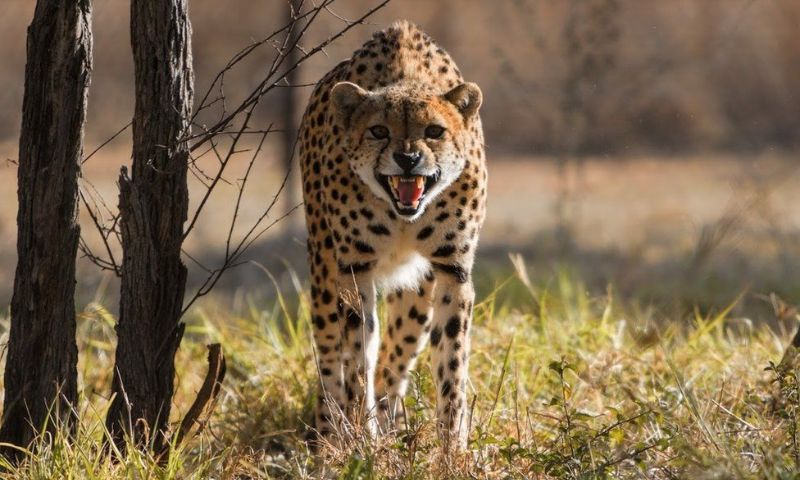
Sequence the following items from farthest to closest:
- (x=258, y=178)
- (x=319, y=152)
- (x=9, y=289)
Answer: (x=258, y=178), (x=9, y=289), (x=319, y=152)

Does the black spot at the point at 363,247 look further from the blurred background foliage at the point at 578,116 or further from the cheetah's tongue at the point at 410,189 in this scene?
the blurred background foliage at the point at 578,116

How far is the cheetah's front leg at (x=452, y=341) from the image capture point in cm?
427

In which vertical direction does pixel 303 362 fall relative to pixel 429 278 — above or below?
below

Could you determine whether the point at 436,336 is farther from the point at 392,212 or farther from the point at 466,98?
the point at 466,98

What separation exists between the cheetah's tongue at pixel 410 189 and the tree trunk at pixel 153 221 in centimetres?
68

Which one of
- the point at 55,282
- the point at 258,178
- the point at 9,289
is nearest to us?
the point at 55,282

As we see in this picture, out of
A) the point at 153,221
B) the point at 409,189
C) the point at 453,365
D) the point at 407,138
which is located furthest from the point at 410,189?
the point at 153,221

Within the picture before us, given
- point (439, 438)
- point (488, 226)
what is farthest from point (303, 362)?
point (488, 226)

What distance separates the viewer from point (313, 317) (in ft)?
15.1

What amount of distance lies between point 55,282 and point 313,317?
1.19 m

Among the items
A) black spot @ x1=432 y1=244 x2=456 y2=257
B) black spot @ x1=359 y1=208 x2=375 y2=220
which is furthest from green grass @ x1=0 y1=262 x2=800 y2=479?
black spot @ x1=359 y1=208 x2=375 y2=220

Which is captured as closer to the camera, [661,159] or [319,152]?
[319,152]

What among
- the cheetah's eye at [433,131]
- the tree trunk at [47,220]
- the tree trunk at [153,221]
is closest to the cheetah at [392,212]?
the cheetah's eye at [433,131]

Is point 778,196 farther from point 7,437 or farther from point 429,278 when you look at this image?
point 7,437
